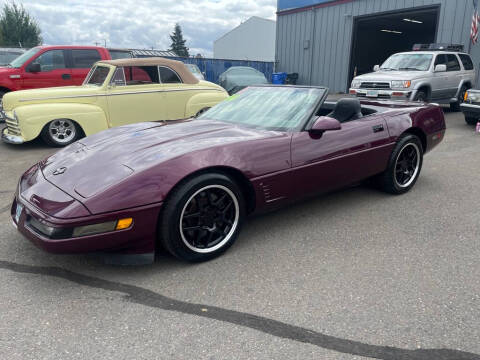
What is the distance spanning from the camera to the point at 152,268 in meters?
2.76

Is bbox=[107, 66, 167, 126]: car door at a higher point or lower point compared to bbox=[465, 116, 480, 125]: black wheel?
higher

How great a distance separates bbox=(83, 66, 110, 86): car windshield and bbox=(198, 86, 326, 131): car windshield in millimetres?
3768

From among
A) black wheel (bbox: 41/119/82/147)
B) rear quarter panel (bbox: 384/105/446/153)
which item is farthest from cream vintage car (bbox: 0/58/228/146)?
rear quarter panel (bbox: 384/105/446/153)

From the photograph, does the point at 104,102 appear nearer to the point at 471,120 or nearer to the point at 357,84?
the point at 357,84

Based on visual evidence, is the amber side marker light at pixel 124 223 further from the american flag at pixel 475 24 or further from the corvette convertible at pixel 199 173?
the american flag at pixel 475 24

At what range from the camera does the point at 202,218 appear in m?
2.79

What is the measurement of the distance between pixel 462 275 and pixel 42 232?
279 cm

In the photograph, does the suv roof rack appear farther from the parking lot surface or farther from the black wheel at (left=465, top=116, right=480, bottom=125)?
the parking lot surface

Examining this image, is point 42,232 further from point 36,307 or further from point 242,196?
point 242,196

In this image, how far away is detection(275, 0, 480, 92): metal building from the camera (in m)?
13.1

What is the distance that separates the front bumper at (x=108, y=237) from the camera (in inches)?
92.0

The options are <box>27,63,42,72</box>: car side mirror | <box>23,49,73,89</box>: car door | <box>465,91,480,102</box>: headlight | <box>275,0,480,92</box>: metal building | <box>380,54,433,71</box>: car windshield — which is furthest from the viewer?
<box>275,0,480,92</box>: metal building

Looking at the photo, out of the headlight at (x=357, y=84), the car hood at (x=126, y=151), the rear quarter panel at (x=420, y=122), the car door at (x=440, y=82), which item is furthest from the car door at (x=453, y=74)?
the car hood at (x=126, y=151)

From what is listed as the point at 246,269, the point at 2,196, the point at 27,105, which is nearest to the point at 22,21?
the point at 27,105
